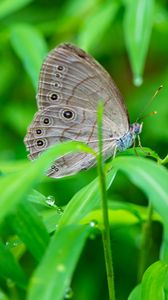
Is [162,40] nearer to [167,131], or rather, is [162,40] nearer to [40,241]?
[167,131]

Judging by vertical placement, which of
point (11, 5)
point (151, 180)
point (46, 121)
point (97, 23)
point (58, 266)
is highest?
point (11, 5)

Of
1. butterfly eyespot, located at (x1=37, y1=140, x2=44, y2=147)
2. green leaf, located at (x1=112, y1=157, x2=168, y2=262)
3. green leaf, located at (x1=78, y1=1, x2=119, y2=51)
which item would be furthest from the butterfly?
green leaf, located at (x1=112, y1=157, x2=168, y2=262)

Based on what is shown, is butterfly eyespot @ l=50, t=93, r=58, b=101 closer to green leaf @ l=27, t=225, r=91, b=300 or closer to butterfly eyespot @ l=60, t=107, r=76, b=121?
butterfly eyespot @ l=60, t=107, r=76, b=121

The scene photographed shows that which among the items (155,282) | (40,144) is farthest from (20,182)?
(40,144)

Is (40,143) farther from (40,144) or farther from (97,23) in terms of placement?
(97,23)

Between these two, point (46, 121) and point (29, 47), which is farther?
point (29, 47)

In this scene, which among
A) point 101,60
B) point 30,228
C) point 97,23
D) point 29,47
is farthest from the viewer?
point 101,60

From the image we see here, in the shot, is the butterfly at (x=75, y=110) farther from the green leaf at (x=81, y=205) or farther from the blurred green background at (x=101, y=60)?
the green leaf at (x=81, y=205)
